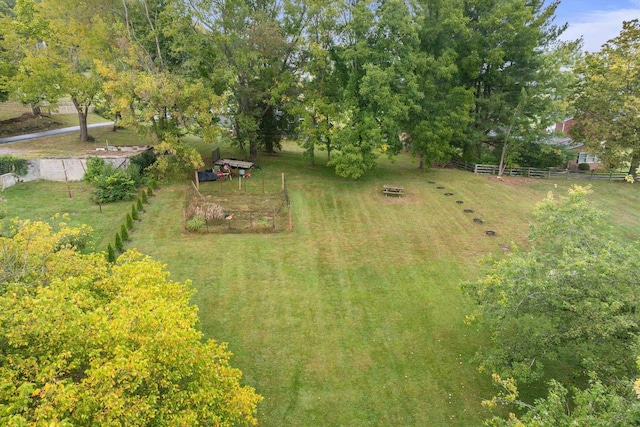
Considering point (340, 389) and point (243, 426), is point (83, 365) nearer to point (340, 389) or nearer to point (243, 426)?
point (243, 426)

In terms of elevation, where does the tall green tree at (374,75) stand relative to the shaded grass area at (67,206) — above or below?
above

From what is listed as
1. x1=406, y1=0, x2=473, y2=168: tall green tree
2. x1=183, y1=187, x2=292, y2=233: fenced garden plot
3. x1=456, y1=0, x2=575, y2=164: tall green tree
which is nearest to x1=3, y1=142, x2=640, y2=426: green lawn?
x1=183, y1=187, x2=292, y2=233: fenced garden plot

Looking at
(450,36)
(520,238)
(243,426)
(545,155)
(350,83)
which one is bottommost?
(243,426)

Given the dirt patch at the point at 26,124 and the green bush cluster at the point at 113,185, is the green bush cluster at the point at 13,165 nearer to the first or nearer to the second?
the green bush cluster at the point at 113,185

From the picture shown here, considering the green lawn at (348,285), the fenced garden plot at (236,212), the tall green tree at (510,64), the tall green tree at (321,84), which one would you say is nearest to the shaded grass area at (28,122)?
the green lawn at (348,285)

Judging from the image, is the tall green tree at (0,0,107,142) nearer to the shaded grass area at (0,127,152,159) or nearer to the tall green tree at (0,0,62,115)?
the tall green tree at (0,0,62,115)

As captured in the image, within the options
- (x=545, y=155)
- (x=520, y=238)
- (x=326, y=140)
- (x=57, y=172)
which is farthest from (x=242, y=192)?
(x=545, y=155)

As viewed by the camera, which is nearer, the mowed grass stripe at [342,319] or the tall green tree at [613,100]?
the mowed grass stripe at [342,319]
